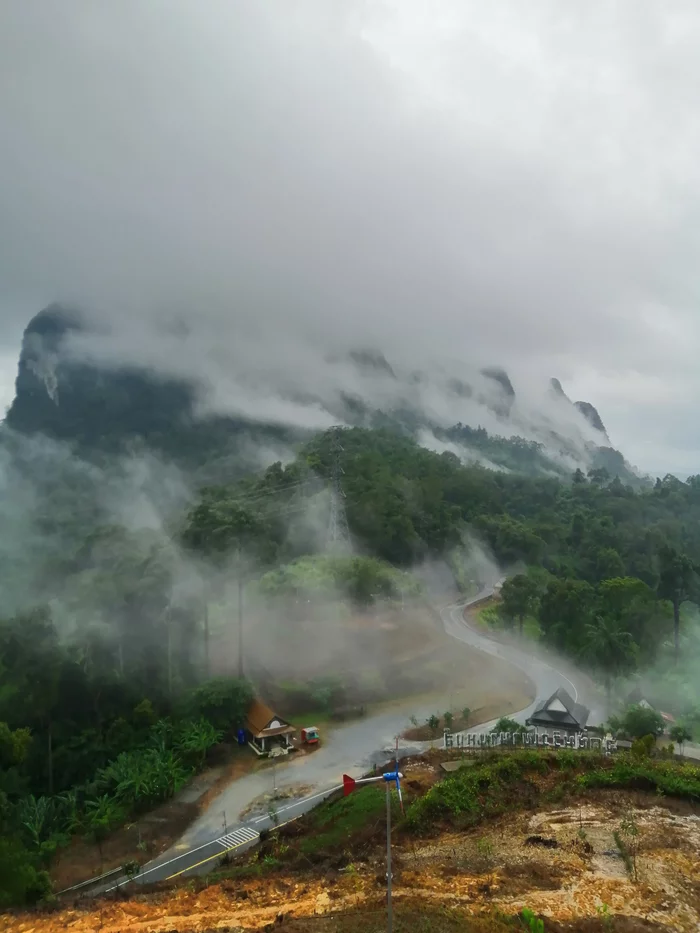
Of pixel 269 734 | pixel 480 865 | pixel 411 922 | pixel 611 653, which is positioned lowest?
pixel 269 734

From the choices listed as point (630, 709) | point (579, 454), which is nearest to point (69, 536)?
point (630, 709)

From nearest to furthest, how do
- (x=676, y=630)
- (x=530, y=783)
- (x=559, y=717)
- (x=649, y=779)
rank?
(x=649, y=779), (x=530, y=783), (x=559, y=717), (x=676, y=630)

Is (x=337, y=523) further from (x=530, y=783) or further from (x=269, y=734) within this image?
(x=530, y=783)

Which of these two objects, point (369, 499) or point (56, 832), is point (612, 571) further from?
point (56, 832)

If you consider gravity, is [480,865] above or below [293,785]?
above

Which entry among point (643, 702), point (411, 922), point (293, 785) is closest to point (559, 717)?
point (643, 702)

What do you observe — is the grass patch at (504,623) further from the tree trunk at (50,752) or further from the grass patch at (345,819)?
the tree trunk at (50,752)

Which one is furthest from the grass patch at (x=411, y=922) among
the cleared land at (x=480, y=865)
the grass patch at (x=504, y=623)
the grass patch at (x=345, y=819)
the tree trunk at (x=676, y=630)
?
the grass patch at (x=504, y=623)
